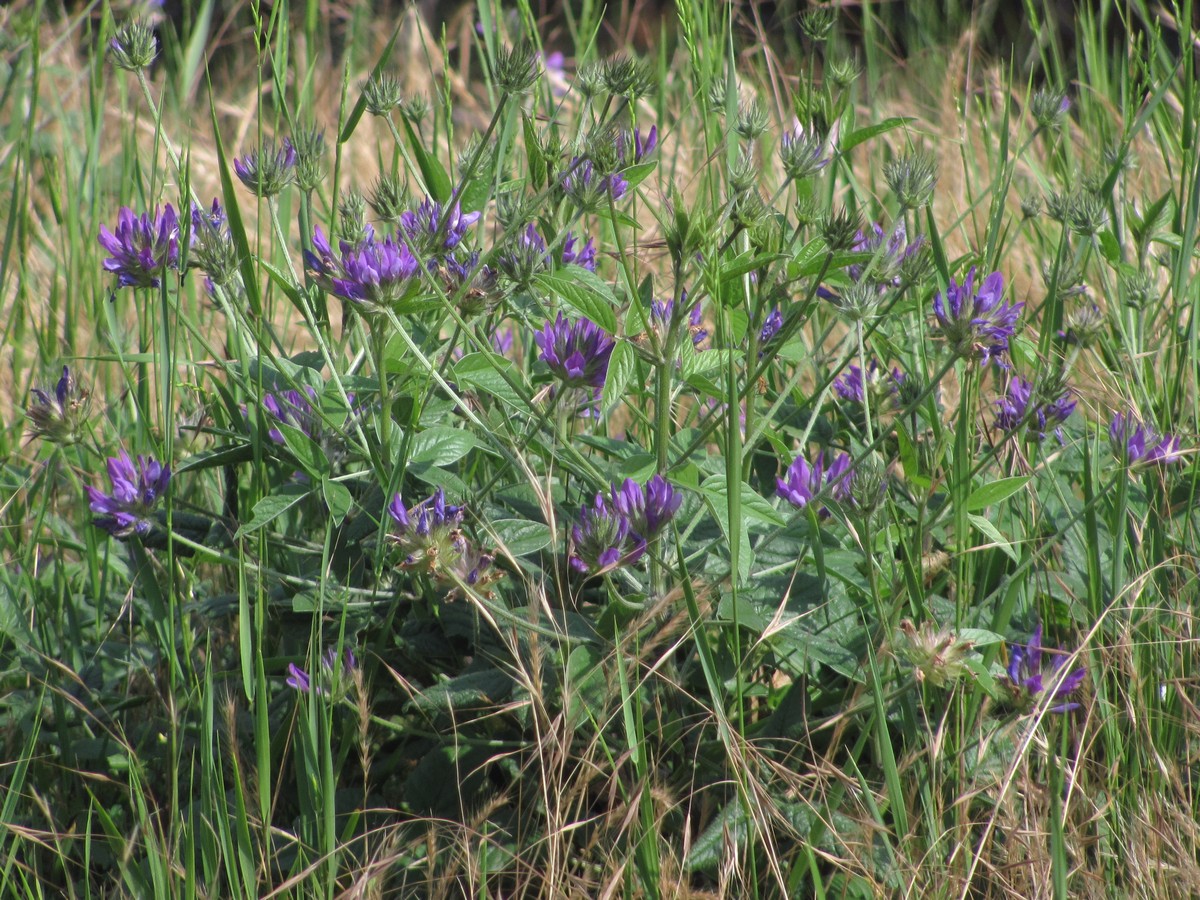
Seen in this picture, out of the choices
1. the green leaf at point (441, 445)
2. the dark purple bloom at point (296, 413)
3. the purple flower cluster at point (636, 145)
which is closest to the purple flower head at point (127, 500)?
the dark purple bloom at point (296, 413)

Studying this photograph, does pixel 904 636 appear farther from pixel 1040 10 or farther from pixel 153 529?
pixel 1040 10

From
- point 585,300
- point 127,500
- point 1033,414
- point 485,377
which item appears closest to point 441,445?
point 485,377

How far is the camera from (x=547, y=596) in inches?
40.8

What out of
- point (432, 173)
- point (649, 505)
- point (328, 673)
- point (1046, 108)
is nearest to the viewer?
point (649, 505)

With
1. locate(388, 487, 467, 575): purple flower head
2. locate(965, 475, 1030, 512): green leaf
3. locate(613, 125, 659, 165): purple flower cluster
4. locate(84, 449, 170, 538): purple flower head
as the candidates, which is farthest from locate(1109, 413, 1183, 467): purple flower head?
locate(84, 449, 170, 538): purple flower head

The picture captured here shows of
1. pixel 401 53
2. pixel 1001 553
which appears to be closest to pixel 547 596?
pixel 1001 553

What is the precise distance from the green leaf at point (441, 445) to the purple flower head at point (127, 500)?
217 millimetres

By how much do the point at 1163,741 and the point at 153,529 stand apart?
2.89ft

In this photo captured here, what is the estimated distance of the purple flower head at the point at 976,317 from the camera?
1.01m

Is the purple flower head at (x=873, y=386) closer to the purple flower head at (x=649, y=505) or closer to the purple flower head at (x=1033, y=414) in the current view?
the purple flower head at (x=1033, y=414)

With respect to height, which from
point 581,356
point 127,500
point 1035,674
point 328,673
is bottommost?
point 1035,674

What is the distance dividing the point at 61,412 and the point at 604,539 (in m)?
0.52

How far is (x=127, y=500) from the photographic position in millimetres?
1062

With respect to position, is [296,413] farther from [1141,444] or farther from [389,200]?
[1141,444]
